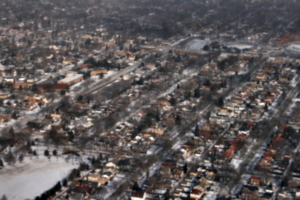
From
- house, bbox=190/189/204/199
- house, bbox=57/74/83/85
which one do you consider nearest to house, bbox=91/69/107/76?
house, bbox=57/74/83/85

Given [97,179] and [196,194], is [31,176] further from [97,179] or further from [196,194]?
[196,194]

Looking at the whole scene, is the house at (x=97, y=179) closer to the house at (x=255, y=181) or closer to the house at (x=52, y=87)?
the house at (x=255, y=181)

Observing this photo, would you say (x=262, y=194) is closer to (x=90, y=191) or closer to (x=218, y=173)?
(x=218, y=173)

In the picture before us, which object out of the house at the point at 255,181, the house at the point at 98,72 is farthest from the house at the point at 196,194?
the house at the point at 98,72

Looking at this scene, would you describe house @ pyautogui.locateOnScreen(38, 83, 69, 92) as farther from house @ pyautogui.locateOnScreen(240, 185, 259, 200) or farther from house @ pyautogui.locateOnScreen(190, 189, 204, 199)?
house @ pyautogui.locateOnScreen(240, 185, 259, 200)

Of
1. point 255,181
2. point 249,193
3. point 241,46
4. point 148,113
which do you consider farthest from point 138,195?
point 241,46

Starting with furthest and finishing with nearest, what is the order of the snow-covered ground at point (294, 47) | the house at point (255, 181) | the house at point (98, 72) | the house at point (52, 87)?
the snow-covered ground at point (294, 47), the house at point (98, 72), the house at point (52, 87), the house at point (255, 181)
